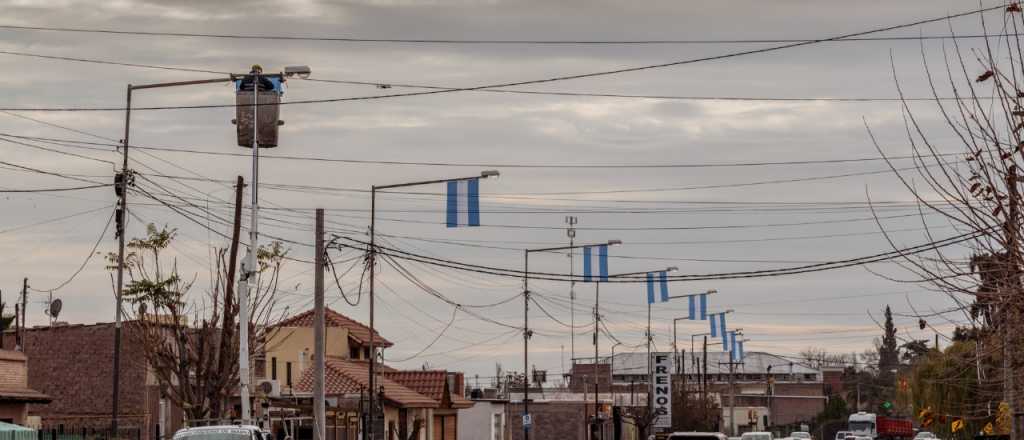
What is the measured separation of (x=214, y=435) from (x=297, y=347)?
129 feet

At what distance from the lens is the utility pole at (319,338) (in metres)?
36.8

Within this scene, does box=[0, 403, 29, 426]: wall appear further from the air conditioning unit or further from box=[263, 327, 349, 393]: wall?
A: box=[263, 327, 349, 393]: wall

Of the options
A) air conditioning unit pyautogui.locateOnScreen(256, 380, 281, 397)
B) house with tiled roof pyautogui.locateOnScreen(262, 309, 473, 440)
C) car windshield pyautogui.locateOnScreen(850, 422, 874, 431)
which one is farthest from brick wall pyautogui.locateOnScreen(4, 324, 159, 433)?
car windshield pyautogui.locateOnScreen(850, 422, 874, 431)

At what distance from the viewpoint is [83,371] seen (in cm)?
6206

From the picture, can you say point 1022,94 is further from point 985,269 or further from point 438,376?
point 438,376

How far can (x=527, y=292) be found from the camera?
64062 millimetres

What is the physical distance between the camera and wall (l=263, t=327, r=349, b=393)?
224 ft

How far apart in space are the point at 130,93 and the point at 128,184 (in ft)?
8.14

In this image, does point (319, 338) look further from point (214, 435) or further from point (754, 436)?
point (754, 436)

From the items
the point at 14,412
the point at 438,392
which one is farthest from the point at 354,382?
the point at 14,412

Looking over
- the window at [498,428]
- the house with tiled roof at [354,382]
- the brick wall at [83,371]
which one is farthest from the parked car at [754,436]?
the brick wall at [83,371]

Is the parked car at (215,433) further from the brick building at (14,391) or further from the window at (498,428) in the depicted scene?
the window at (498,428)

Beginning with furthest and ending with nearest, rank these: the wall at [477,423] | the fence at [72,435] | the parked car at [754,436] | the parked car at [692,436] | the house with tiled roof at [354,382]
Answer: the wall at [477,423] → the parked car at [754,436] → the house with tiled roof at [354,382] → the parked car at [692,436] → the fence at [72,435]

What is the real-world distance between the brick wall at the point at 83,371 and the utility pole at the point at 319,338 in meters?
24.2
